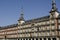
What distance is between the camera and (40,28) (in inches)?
2285

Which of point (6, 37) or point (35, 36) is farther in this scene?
point (6, 37)

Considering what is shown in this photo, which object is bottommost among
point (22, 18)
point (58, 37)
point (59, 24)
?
point (58, 37)

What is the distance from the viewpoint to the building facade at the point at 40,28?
168 ft

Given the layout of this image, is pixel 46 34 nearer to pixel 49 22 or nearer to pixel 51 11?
pixel 49 22

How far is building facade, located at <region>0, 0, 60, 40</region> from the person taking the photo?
51281 mm

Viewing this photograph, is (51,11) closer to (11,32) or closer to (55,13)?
(55,13)

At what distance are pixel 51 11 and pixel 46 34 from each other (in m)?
7.70

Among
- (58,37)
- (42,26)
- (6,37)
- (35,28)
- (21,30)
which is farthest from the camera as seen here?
(6,37)

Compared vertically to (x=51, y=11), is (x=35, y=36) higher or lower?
lower

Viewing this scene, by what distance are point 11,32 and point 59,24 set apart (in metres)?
37.6

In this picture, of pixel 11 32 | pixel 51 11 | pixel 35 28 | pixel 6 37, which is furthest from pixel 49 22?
pixel 6 37

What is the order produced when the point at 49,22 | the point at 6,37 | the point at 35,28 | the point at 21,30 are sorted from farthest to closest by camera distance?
the point at 6,37 < the point at 21,30 < the point at 35,28 < the point at 49,22

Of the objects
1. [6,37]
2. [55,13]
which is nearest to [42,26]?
[55,13]

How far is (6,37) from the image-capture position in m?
89.9
